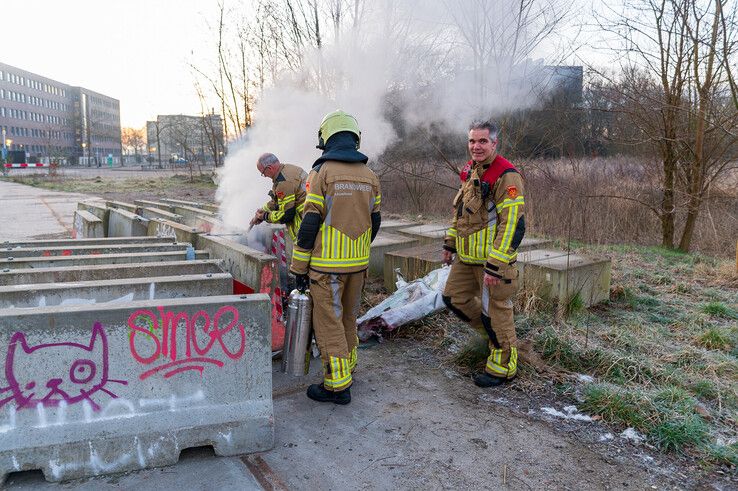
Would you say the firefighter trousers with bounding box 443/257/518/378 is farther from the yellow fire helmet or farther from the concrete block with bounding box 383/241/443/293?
the concrete block with bounding box 383/241/443/293

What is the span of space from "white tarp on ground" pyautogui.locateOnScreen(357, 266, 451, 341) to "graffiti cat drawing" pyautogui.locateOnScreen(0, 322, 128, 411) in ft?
8.18

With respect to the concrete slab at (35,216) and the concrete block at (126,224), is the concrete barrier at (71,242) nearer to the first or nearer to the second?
the concrete block at (126,224)

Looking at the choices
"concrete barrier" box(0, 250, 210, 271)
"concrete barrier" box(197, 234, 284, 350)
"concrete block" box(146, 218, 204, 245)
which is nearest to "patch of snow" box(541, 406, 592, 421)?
"concrete barrier" box(197, 234, 284, 350)

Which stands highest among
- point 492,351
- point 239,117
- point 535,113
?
point 239,117

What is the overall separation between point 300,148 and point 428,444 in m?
5.34

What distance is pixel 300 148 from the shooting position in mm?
7492

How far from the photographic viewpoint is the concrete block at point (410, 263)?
5.79 m

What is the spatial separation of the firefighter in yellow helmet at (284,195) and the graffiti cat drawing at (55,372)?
2619mm

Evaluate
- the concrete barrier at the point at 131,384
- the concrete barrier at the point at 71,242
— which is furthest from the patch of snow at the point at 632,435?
the concrete barrier at the point at 71,242

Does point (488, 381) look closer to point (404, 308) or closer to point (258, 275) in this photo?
point (404, 308)

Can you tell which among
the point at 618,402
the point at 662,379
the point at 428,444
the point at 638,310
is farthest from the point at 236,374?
the point at 638,310

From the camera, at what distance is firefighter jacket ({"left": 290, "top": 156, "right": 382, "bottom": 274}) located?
134 inches

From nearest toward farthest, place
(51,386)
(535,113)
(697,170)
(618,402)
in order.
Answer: (51,386), (618,402), (535,113), (697,170)

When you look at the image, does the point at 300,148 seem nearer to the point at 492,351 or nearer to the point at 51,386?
the point at 492,351
